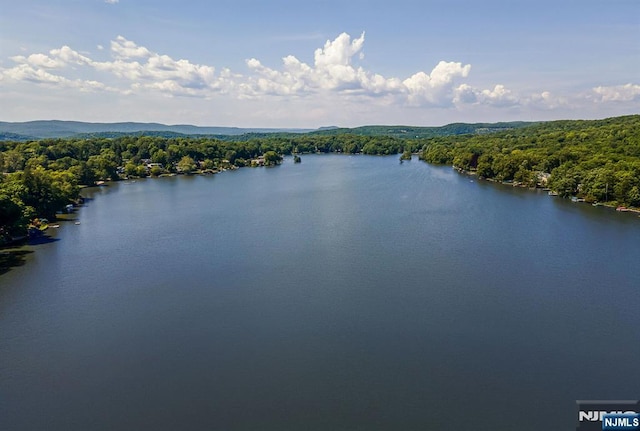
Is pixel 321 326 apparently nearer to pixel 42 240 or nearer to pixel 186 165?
pixel 42 240

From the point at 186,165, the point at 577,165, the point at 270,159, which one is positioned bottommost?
the point at 270,159

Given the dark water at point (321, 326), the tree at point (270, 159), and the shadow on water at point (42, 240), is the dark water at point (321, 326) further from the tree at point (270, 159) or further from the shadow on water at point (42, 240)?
the tree at point (270, 159)

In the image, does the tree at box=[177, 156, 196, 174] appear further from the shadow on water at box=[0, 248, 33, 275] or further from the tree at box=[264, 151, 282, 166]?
the shadow on water at box=[0, 248, 33, 275]

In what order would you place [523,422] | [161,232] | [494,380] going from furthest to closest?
[161,232]
[494,380]
[523,422]

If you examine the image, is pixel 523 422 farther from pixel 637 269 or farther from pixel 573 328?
pixel 637 269

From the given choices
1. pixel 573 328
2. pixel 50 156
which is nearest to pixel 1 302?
pixel 573 328

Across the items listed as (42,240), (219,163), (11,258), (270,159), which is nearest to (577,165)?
(42,240)

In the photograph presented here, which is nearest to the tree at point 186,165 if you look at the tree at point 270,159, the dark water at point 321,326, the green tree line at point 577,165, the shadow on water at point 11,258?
the tree at point 270,159
